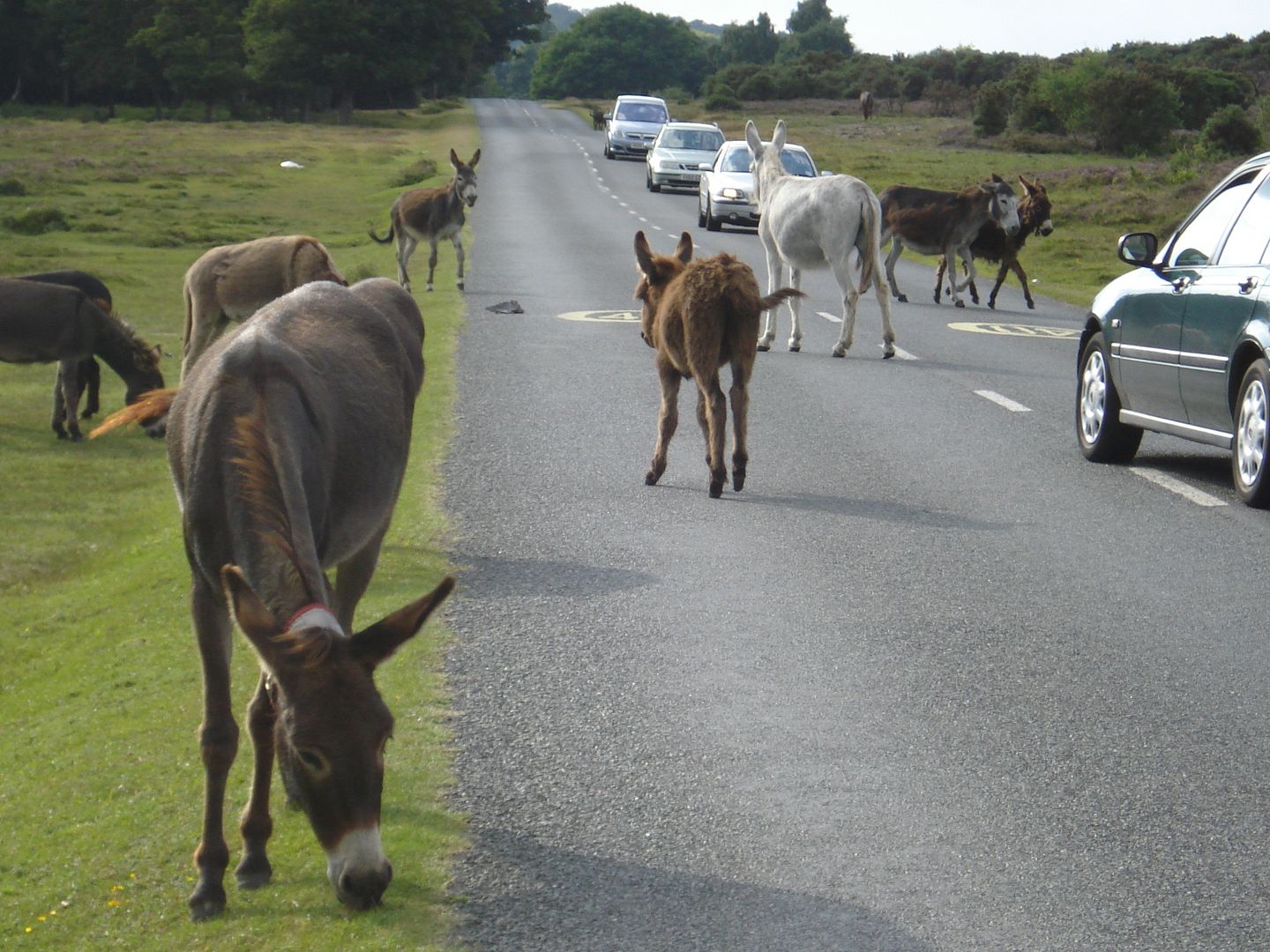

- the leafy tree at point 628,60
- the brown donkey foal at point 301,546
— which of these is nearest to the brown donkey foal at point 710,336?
the brown donkey foal at point 301,546

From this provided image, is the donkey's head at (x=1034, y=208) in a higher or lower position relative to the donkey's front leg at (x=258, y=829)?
higher

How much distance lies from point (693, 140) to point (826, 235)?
1174 inches

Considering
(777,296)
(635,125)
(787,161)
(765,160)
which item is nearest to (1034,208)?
(765,160)

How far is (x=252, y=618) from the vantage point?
12.3 feet

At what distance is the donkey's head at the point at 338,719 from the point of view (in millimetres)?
3752

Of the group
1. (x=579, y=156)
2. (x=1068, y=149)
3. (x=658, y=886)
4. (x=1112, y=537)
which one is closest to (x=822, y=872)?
(x=658, y=886)

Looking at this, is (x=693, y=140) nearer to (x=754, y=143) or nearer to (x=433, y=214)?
(x=433, y=214)

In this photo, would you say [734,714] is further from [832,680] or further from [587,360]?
[587,360]

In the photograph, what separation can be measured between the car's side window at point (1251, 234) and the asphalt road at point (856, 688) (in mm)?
1531

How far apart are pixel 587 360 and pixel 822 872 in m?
12.0

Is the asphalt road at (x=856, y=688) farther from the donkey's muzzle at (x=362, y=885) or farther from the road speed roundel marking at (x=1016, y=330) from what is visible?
the road speed roundel marking at (x=1016, y=330)

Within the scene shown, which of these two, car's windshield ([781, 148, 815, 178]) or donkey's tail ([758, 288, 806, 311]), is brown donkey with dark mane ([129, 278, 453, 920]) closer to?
donkey's tail ([758, 288, 806, 311])

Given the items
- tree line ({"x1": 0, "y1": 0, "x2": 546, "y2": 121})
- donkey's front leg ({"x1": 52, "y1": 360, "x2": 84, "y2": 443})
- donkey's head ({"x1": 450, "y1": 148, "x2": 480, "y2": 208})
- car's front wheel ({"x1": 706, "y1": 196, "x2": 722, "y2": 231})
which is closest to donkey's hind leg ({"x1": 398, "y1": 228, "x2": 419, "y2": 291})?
donkey's head ({"x1": 450, "y1": 148, "x2": 480, "y2": 208})

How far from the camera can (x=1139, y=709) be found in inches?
250
